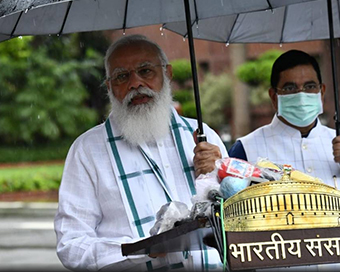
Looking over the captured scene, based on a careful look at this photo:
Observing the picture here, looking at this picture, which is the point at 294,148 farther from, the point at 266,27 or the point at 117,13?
the point at 117,13

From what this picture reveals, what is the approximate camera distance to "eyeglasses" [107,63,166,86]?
192 inches

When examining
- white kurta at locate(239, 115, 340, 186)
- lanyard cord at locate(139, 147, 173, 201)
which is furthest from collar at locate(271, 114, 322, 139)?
lanyard cord at locate(139, 147, 173, 201)

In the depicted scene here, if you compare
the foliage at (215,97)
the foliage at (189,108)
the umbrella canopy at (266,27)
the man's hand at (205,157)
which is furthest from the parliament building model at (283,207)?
the foliage at (215,97)

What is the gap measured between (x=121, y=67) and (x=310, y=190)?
184 cm

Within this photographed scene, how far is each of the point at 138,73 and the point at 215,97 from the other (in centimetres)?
1710

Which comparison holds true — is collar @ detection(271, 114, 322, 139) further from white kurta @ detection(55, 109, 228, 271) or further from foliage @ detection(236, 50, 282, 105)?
foliage @ detection(236, 50, 282, 105)

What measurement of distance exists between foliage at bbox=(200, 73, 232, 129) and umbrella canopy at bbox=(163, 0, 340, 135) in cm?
1490

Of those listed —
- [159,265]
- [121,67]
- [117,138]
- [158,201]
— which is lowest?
[159,265]

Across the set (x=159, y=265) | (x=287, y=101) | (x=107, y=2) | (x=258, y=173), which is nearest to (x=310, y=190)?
(x=258, y=173)

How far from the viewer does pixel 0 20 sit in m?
4.92

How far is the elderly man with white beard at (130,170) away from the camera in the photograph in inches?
171

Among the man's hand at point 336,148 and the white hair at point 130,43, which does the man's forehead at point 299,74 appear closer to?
the man's hand at point 336,148

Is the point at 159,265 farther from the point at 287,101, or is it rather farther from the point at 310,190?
the point at 287,101

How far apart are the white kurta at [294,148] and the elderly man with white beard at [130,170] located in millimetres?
701
